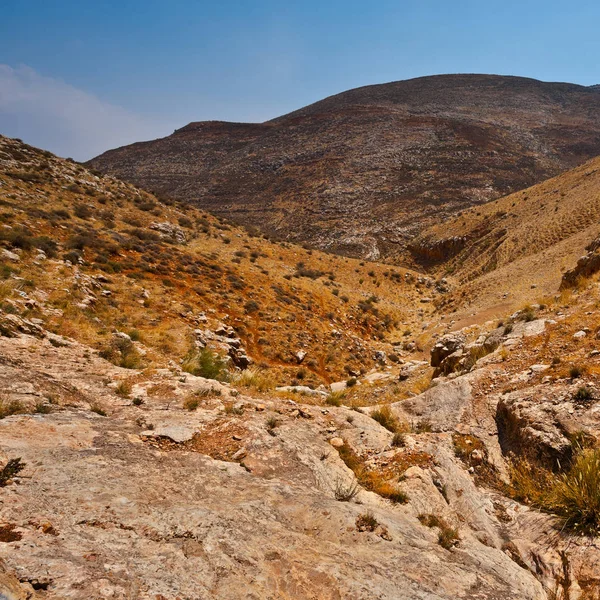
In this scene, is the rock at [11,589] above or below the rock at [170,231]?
below

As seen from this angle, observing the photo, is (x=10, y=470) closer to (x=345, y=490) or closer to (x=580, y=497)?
(x=345, y=490)

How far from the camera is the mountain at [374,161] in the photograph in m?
49.8

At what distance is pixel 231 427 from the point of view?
4953 millimetres

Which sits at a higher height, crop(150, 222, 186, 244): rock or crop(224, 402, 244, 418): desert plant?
crop(150, 222, 186, 244): rock

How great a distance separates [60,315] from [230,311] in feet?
22.5

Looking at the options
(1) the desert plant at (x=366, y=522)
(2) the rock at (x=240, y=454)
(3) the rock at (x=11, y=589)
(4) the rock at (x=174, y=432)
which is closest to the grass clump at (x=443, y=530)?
(1) the desert plant at (x=366, y=522)

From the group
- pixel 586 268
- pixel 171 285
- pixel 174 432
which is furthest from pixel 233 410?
pixel 586 268

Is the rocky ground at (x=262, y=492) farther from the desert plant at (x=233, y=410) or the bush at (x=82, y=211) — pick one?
the bush at (x=82, y=211)

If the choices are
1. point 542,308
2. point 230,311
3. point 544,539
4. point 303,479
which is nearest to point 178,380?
point 303,479

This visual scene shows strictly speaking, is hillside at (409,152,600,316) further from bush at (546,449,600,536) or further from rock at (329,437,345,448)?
rock at (329,437,345,448)

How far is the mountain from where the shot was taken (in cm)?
4981

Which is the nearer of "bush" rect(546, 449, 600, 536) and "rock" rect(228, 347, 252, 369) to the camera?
"bush" rect(546, 449, 600, 536)

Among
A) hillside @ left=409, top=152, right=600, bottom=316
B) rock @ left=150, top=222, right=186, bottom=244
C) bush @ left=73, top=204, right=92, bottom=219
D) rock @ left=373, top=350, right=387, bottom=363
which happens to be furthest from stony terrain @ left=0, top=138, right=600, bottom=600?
rock @ left=150, top=222, right=186, bottom=244

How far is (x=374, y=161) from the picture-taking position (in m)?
61.0
